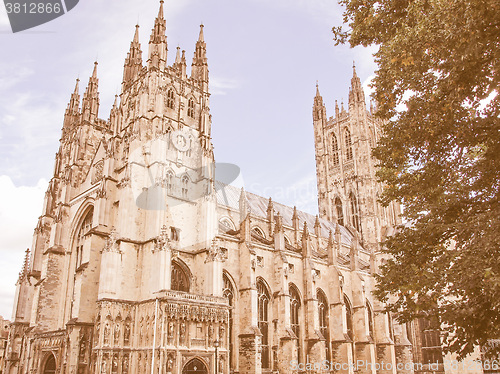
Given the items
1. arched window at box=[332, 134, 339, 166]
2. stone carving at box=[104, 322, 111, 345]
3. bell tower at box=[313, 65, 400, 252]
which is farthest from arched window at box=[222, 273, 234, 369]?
arched window at box=[332, 134, 339, 166]

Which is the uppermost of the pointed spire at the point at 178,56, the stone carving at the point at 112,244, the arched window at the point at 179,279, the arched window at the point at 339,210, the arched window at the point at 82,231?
the pointed spire at the point at 178,56

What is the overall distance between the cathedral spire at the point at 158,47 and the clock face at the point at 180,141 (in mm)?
5310

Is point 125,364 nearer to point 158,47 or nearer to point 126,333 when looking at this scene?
point 126,333

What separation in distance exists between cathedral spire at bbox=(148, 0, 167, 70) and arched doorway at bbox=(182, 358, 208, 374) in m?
20.1

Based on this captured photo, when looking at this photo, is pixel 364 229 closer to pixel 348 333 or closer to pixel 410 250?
pixel 348 333

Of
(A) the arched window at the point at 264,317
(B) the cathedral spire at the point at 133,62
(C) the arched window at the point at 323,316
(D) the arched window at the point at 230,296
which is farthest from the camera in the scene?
(C) the arched window at the point at 323,316

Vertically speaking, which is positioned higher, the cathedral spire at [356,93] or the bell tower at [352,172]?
the cathedral spire at [356,93]

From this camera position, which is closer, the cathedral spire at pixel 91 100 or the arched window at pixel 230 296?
the arched window at pixel 230 296

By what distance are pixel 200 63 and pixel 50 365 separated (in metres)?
24.6

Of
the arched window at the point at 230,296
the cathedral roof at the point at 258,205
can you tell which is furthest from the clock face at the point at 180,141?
the arched window at the point at 230,296

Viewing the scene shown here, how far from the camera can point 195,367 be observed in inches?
931

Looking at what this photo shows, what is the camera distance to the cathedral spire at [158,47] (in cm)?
3216

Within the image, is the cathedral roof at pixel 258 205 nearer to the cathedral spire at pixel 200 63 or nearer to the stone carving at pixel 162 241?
the cathedral spire at pixel 200 63

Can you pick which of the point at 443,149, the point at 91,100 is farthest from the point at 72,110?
the point at 443,149
